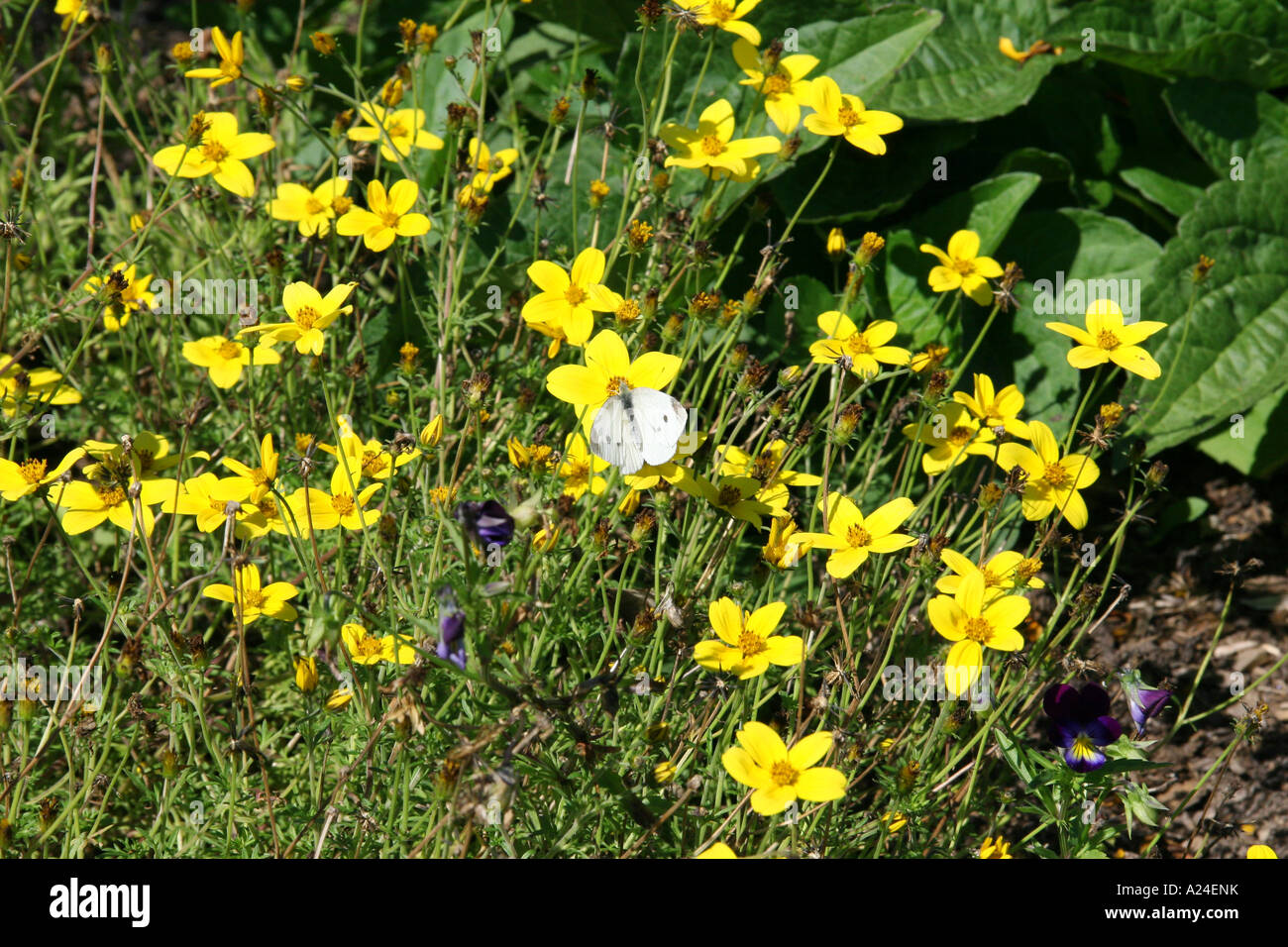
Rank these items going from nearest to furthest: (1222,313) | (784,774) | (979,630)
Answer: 1. (784,774)
2. (979,630)
3. (1222,313)

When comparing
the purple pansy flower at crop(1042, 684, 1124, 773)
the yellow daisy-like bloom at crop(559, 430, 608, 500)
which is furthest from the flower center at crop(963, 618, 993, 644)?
the yellow daisy-like bloom at crop(559, 430, 608, 500)

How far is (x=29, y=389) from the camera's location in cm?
195

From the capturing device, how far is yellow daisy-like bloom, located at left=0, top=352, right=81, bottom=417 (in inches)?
72.6

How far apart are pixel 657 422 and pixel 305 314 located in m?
0.67

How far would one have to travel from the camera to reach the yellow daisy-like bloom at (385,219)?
6.34 feet

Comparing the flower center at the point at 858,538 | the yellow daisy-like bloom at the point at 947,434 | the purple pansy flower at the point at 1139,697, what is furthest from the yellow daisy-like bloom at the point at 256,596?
the purple pansy flower at the point at 1139,697

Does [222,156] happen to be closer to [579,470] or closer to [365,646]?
[579,470]

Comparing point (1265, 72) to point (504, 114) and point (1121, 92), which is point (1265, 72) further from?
point (504, 114)

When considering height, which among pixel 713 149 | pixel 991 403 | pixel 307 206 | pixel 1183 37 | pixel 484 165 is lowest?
pixel 991 403

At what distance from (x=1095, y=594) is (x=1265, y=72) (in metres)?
→ 1.92

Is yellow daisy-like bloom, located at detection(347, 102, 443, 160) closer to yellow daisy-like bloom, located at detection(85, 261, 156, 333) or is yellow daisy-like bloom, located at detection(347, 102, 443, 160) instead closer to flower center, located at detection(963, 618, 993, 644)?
yellow daisy-like bloom, located at detection(85, 261, 156, 333)

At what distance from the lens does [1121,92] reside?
10.5ft

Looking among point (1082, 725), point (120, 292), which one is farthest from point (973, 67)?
point (120, 292)

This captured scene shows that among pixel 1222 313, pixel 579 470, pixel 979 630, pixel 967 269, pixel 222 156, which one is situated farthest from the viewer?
pixel 1222 313
